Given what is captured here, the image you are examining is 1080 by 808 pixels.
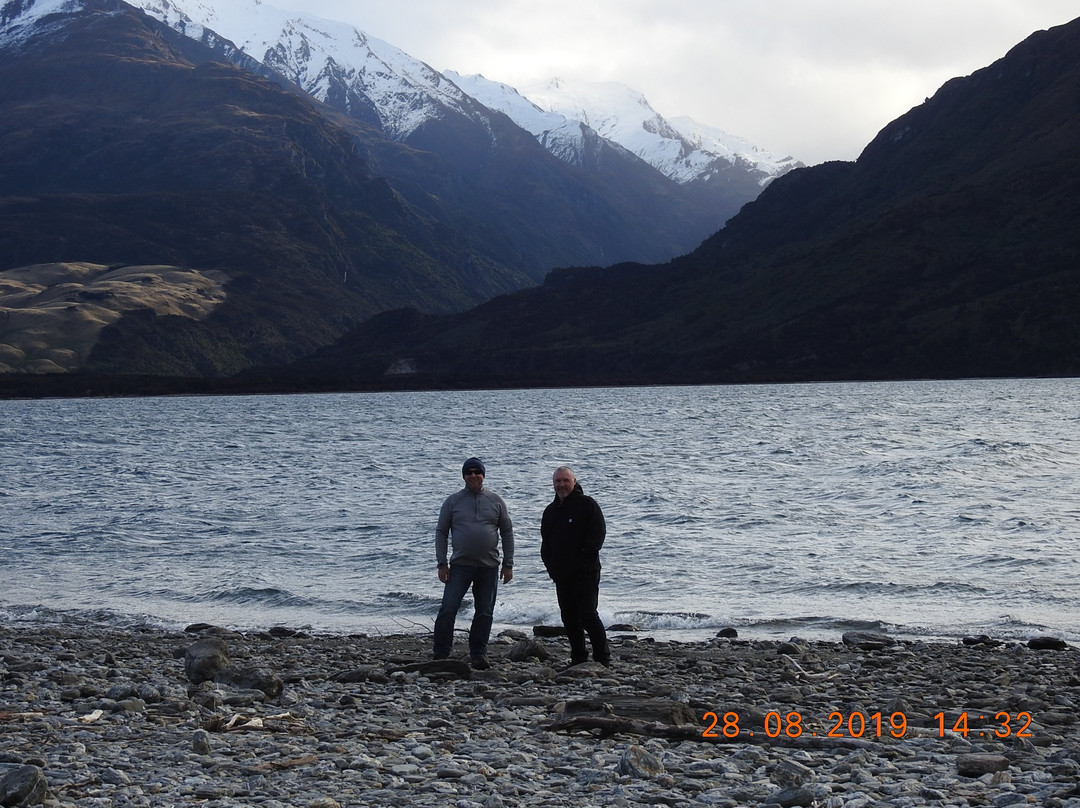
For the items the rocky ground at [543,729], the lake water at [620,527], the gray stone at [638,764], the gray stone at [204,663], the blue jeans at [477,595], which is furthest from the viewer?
the lake water at [620,527]

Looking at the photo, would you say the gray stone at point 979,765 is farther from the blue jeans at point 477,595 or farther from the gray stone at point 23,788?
the gray stone at point 23,788

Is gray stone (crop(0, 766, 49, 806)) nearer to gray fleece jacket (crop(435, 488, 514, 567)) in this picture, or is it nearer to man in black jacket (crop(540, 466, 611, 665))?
gray fleece jacket (crop(435, 488, 514, 567))

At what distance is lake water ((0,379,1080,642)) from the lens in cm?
2430

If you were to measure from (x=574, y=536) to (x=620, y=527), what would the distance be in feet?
74.3

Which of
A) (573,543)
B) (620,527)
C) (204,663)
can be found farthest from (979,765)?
(620,527)

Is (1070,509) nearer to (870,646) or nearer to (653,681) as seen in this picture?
(870,646)

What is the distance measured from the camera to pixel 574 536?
49.3ft

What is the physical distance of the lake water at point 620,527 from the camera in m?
24.3

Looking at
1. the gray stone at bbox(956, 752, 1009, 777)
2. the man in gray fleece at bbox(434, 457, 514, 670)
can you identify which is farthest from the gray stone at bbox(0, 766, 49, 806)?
the gray stone at bbox(956, 752, 1009, 777)

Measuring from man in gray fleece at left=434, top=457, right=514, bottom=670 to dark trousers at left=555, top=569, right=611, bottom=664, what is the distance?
845mm

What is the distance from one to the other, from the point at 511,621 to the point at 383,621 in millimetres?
2498

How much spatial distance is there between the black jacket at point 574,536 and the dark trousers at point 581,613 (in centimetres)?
14

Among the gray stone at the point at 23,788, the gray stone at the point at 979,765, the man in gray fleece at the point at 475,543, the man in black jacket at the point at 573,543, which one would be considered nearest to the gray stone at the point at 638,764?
the gray stone at the point at 979,765

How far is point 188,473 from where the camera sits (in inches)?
2514
